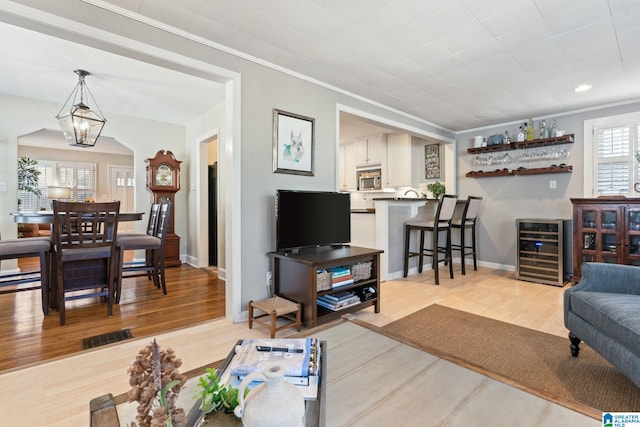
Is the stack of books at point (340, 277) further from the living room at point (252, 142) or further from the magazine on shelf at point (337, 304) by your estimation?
the living room at point (252, 142)

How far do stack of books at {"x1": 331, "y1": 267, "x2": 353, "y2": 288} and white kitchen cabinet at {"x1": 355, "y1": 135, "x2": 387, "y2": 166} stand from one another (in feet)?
11.2

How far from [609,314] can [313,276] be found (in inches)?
69.2

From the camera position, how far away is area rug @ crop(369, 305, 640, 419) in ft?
5.15

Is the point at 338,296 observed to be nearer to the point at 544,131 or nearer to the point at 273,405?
the point at 273,405

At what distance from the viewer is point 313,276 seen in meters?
2.46

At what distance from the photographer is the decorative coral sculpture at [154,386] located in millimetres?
645

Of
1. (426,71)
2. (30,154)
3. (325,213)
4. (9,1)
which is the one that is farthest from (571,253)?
(30,154)

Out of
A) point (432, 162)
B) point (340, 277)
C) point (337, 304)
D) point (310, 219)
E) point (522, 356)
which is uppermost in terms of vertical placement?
point (432, 162)

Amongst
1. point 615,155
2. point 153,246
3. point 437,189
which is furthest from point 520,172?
point 153,246

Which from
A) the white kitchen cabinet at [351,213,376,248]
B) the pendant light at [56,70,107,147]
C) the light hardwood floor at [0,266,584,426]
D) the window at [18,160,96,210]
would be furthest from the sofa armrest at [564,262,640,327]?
the window at [18,160,96,210]

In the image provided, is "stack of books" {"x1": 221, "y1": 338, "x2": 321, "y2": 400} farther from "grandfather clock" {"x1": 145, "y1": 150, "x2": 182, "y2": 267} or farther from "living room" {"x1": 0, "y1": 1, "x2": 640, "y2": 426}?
"grandfather clock" {"x1": 145, "y1": 150, "x2": 182, "y2": 267}

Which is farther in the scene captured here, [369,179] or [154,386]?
[369,179]

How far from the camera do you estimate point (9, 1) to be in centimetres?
175

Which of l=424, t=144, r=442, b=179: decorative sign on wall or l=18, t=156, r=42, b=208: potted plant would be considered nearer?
l=424, t=144, r=442, b=179: decorative sign on wall
